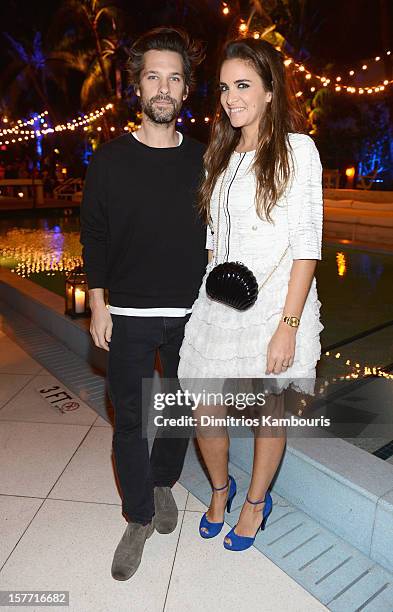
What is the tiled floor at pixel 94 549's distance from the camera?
6.01 feet

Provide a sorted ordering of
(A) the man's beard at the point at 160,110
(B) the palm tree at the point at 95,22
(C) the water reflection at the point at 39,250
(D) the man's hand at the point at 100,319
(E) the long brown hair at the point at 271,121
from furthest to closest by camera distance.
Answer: (B) the palm tree at the point at 95,22, (C) the water reflection at the point at 39,250, (D) the man's hand at the point at 100,319, (A) the man's beard at the point at 160,110, (E) the long brown hair at the point at 271,121

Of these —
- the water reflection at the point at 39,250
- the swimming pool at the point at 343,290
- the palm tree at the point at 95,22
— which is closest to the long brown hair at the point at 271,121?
the swimming pool at the point at 343,290

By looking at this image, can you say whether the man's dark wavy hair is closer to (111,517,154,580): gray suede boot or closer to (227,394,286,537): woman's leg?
(227,394,286,537): woman's leg

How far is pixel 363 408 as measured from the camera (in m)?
3.04

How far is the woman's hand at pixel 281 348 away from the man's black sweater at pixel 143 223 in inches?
17.0

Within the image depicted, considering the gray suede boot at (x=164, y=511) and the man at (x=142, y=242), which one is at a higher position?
the man at (x=142, y=242)

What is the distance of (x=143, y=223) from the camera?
1857 millimetres

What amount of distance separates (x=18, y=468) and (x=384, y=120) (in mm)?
17526

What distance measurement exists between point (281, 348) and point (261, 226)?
0.41 meters

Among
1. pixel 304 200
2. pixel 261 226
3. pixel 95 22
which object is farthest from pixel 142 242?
pixel 95 22

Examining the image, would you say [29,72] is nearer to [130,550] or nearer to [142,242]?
[142,242]

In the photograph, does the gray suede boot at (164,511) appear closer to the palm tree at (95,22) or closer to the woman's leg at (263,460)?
the woman's leg at (263,460)

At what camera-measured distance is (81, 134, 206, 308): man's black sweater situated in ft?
5.99

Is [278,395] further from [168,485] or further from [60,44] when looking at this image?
[60,44]
